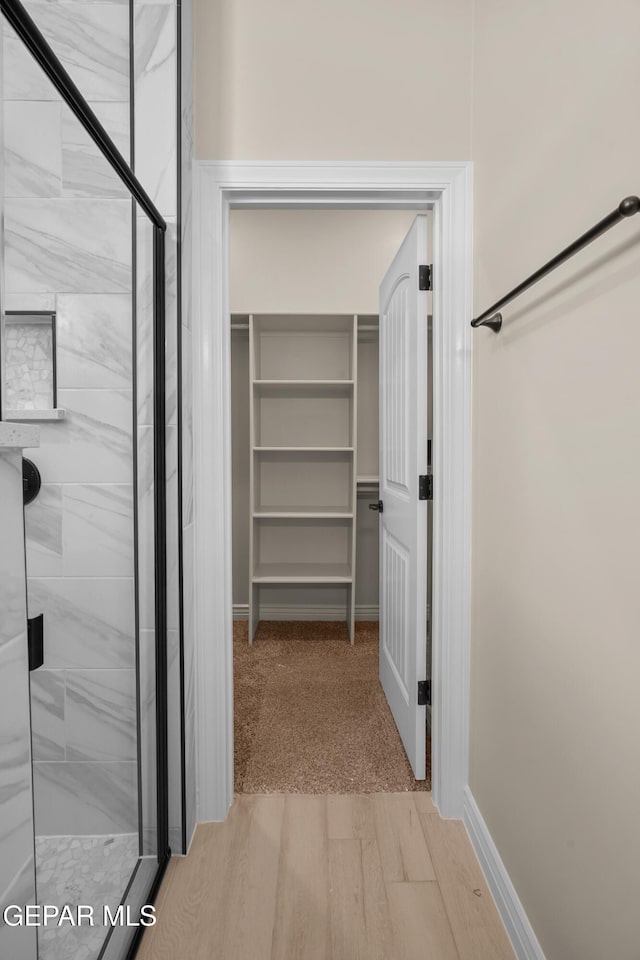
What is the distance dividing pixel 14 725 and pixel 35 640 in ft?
0.41

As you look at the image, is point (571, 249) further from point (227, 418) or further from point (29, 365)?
point (227, 418)

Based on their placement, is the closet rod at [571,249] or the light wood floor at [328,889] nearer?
the closet rod at [571,249]

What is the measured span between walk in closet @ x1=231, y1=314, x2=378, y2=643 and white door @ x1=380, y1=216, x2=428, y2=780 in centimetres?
93

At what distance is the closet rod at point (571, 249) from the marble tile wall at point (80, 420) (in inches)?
33.0

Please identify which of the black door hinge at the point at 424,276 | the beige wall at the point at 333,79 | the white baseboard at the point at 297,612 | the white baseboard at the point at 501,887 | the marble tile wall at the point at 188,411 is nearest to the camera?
the white baseboard at the point at 501,887

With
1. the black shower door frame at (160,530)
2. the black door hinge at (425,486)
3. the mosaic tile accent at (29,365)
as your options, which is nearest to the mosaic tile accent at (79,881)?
the black shower door frame at (160,530)

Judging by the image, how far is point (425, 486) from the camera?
1835mm

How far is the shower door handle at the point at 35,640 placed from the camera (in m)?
0.83

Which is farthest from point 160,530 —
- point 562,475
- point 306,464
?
point 306,464

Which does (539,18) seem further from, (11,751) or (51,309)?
(11,751)

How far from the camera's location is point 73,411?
38.7 inches

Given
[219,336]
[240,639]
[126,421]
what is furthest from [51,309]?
[240,639]

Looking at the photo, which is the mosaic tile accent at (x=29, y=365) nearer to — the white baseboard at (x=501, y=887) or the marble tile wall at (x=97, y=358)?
the marble tile wall at (x=97, y=358)

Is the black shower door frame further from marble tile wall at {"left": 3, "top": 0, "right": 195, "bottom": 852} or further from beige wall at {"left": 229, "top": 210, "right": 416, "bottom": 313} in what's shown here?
beige wall at {"left": 229, "top": 210, "right": 416, "bottom": 313}
